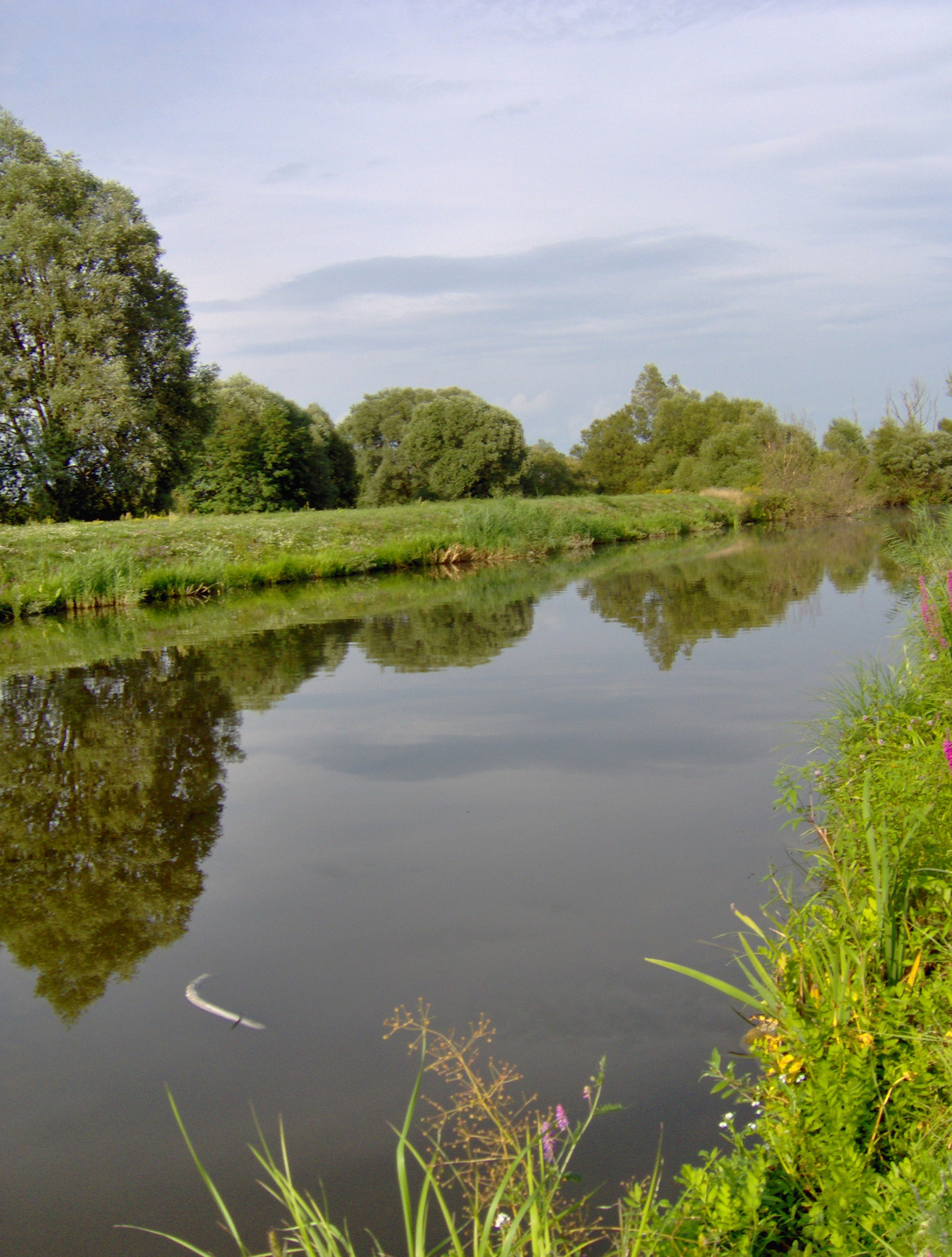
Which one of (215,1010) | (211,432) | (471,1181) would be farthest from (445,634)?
(211,432)

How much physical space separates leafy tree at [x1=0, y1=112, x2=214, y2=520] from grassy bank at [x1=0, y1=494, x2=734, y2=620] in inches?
153

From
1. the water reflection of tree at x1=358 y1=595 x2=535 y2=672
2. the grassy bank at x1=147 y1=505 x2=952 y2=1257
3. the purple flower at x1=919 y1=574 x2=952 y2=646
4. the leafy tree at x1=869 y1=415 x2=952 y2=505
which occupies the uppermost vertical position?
the leafy tree at x1=869 y1=415 x2=952 y2=505

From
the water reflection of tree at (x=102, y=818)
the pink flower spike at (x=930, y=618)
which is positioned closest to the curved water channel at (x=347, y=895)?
the water reflection of tree at (x=102, y=818)

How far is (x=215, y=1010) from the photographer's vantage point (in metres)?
3.54

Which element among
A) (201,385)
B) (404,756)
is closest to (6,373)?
(201,385)

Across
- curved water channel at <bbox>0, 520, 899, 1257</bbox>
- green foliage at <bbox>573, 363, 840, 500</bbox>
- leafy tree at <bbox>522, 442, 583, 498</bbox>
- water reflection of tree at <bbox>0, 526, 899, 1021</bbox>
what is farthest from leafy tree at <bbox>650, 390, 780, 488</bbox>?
curved water channel at <bbox>0, 520, 899, 1257</bbox>

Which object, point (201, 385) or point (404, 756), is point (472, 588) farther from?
point (201, 385)

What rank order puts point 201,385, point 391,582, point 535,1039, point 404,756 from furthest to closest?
point 201,385
point 391,582
point 404,756
point 535,1039

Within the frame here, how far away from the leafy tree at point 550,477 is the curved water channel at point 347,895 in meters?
36.9

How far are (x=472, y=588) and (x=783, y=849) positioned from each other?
14620 millimetres

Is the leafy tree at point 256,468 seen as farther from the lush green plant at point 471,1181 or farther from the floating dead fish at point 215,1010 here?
the lush green plant at point 471,1181

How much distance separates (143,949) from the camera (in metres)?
4.09

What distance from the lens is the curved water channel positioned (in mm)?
2838

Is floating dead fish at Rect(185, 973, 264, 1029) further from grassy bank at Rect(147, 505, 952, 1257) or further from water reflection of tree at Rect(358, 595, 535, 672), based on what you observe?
water reflection of tree at Rect(358, 595, 535, 672)
